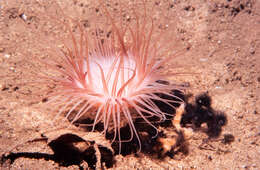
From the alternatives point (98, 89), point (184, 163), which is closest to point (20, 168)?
point (98, 89)

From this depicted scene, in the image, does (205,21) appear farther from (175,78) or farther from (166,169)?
(166,169)

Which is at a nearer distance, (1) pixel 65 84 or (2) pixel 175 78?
(1) pixel 65 84

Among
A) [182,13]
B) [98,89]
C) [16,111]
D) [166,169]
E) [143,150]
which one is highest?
[182,13]

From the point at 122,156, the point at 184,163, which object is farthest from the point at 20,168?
the point at 184,163

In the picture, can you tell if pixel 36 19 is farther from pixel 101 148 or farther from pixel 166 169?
pixel 166 169

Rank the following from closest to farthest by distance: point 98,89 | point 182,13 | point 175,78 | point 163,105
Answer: point 98,89, point 163,105, point 175,78, point 182,13

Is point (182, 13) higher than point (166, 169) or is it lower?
higher

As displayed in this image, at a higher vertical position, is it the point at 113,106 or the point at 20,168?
the point at 113,106

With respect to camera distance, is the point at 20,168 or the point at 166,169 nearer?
the point at 20,168

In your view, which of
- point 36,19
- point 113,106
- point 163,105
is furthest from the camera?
point 36,19
